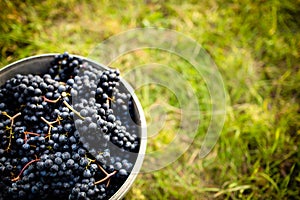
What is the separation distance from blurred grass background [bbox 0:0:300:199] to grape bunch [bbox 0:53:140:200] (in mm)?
582

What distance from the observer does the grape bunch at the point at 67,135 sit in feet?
3.94

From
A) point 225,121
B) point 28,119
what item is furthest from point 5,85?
point 225,121

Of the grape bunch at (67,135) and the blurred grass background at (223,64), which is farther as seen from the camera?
the blurred grass background at (223,64)

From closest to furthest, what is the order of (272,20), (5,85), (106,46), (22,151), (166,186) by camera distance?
1. (22,151)
2. (5,85)
3. (166,186)
4. (106,46)
5. (272,20)

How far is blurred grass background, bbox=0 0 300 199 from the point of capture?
191cm

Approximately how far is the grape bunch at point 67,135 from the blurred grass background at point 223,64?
1.91ft

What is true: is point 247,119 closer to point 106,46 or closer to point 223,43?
point 223,43

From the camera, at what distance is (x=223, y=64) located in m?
2.24

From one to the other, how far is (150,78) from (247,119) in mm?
710

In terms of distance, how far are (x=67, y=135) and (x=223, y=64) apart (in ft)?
4.56

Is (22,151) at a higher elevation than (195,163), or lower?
higher

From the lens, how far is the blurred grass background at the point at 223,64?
6.26ft

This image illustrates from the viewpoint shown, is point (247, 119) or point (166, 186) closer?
point (166, 186)

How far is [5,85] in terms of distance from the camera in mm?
1344
